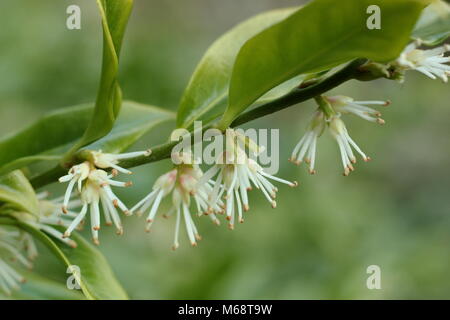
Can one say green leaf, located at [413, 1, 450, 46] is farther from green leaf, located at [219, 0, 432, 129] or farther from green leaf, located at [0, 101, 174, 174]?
green leaf, located at [0, 101, 174, 174]

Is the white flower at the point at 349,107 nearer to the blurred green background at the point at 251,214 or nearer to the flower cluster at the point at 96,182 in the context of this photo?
the flower cluster at the point at 96,182

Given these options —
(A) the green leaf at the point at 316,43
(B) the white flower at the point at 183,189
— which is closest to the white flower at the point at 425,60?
(A) the green leaf at the point at 316,43

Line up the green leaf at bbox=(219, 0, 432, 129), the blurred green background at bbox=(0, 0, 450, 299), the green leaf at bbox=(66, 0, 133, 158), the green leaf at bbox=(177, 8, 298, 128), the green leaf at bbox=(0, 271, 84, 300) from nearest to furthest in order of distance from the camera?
the green leaf at bbox=(219, 0, 432, 129), the green leaf at bbox=(66, 0, 133, 158), the green leaf at bbox=(177, 8, 298, 128), the green leaf at bbox=(0, 271, 84, 300), the blurred green background at bbox=(0, 0, 450, 299)

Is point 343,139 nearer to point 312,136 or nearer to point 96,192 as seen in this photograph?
point 312,136

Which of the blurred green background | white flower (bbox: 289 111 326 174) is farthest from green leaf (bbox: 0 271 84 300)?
the blurred green background

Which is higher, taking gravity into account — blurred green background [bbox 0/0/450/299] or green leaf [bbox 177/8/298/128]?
green leaf [bbox 177/8/298/128]

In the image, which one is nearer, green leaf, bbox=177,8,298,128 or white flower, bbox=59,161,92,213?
white flower, bbox=59,161,92,213

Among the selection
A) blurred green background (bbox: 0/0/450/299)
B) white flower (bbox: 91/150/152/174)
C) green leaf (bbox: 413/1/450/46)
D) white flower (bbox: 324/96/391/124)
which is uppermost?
green leaf (bbox: 413/1/450/46)
